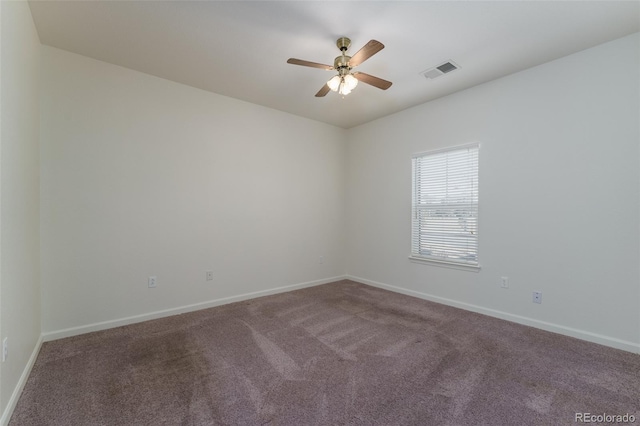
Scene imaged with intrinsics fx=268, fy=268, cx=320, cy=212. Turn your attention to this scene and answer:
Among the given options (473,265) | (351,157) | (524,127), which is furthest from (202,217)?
(524,127)

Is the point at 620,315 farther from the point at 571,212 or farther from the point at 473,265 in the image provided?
the point at 473,265

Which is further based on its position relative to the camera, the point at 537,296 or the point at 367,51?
the point at 537,296

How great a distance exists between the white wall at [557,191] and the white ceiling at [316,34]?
0.78ft

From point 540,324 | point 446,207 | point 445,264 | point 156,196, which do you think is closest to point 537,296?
point 540,324

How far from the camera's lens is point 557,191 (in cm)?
278

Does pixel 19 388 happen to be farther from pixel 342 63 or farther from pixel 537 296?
pixel 537 296

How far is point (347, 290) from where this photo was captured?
4.32 metres

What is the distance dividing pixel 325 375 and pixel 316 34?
2.85 metres

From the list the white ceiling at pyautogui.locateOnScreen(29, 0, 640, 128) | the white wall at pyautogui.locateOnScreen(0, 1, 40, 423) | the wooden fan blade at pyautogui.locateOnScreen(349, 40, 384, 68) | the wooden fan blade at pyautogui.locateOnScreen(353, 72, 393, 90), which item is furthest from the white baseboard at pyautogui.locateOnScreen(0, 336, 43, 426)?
the wooden fan blade at pyautogui.locateOnScreen(353, 72, 393, 90)

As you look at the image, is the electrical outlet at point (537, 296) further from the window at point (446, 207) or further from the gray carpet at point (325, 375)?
the window at point (446, 207)
